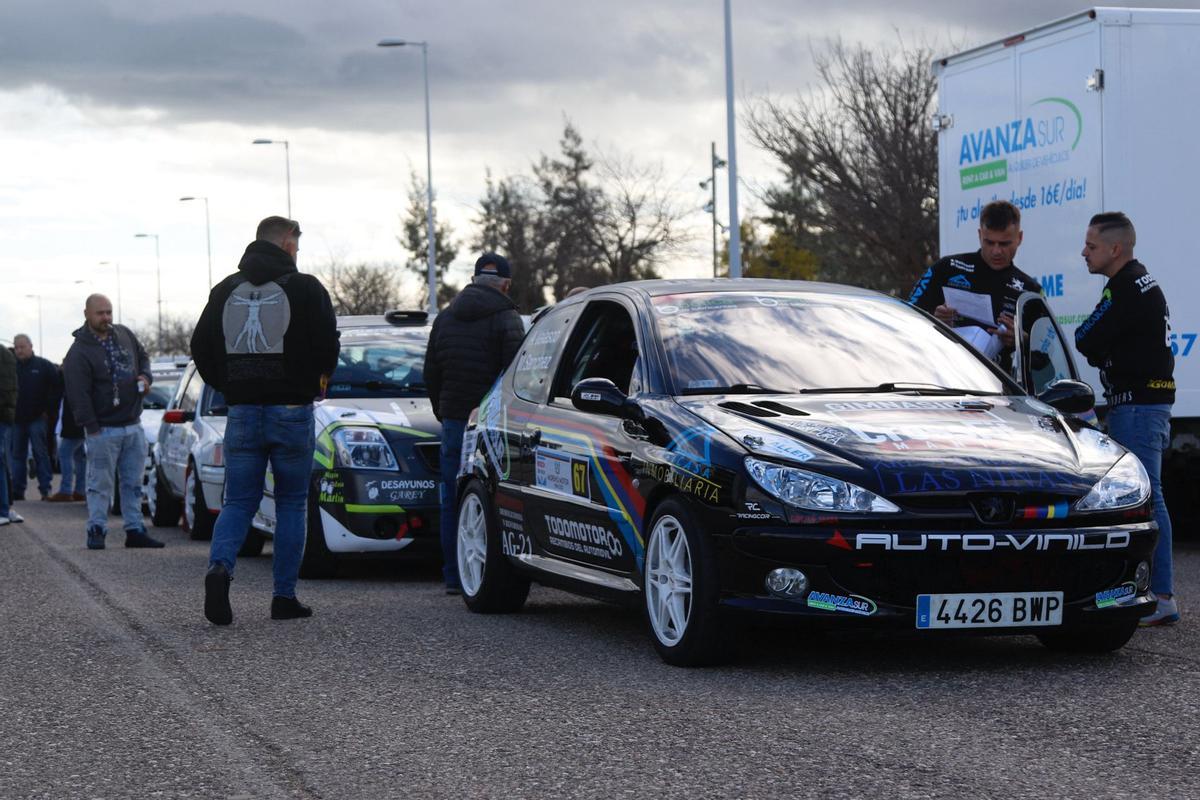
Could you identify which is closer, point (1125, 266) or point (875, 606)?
point (875, 606)

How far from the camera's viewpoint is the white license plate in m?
6.40

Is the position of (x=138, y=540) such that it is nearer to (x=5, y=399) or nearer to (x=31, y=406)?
(x=5, y=399)

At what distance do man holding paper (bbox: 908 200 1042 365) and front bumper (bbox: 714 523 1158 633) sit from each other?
2.61 metres

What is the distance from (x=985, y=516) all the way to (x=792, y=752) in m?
1.49

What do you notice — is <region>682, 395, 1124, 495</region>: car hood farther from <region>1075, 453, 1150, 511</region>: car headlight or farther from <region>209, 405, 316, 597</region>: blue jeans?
<region>209, 405, 316, 597</region>: blue jeans

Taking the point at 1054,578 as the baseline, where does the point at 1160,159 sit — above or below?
above

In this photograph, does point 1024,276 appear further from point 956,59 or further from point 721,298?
point 956,59

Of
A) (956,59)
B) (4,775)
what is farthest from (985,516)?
(956,59)

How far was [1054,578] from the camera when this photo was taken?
652 centimetres

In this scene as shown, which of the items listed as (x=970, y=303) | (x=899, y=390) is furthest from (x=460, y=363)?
(x=899, y=390)

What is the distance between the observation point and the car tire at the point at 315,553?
10688 mm

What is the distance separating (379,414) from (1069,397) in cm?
472

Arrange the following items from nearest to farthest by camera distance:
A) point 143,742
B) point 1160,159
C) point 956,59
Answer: point 143,742 → point 1160,159 → point 956,59

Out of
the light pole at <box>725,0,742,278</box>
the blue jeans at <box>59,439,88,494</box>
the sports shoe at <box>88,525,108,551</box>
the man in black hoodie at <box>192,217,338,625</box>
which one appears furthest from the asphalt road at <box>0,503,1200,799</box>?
the light pole at <box>725,0,742,278</box>
